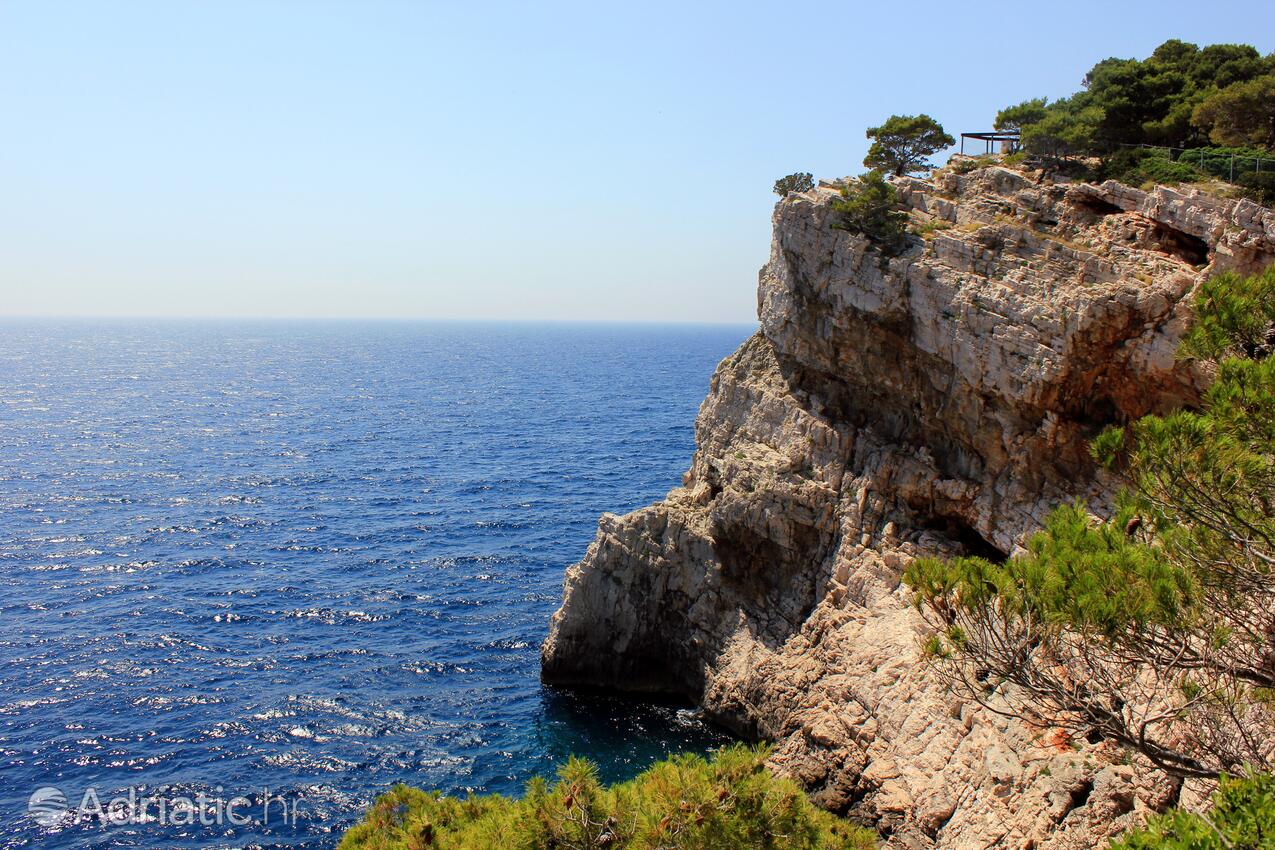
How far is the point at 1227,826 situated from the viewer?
10531mm

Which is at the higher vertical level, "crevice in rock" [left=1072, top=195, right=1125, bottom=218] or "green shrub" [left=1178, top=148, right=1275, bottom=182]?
"green shrub" [left=1178, top=148, right=1275, bottom=182]

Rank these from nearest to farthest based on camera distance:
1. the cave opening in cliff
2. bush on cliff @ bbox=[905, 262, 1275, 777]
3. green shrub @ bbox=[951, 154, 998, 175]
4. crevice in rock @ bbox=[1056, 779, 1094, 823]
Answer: bush on cliff @ bbox=[905, 262, 1275, 777] → crevice in rock @ bbox=[1056, 779, 1094, 823] → the cave opening in cliff → green shrub @ bbox=[951, 154, 998, 175]

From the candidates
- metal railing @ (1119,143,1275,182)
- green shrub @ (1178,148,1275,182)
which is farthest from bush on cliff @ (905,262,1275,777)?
green shrub @ (1178,148,1275,182)

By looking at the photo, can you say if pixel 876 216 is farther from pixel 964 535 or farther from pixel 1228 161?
pixel 964 535

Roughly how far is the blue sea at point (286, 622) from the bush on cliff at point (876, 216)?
22.8m

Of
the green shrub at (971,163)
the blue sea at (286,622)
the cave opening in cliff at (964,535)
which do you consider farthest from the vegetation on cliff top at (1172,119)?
the blue sea at (286,622)

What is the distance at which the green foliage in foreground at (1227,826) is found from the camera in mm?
9836

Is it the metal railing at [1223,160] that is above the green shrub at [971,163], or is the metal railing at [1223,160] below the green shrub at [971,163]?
below

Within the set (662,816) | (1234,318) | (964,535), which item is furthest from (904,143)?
(662,816)

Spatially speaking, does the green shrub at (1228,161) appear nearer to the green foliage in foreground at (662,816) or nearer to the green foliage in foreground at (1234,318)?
the green foliage in foreground at (1234,318)

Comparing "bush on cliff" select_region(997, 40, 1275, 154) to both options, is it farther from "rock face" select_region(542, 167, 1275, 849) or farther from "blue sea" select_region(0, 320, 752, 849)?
"blue sea" select_region(0, 320, 752, 849)

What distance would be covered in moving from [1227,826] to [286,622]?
44.2m

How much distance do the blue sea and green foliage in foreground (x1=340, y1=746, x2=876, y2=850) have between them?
35.2ft

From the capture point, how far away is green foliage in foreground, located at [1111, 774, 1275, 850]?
32.3 ft
